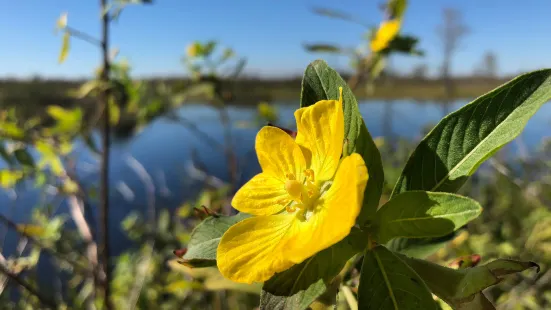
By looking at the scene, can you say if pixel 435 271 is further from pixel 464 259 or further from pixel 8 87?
pixel 8 87

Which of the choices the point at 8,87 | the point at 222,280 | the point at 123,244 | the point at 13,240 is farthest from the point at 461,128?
the point at 8,87

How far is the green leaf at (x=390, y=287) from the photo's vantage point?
35 centimetres

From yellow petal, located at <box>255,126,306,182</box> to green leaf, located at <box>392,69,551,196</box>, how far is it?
0.12 metres

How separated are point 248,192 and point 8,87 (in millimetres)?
6160

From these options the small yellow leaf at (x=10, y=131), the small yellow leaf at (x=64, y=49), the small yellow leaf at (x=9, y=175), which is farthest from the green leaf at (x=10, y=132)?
the small yellow leaf at (x=64, y=49)

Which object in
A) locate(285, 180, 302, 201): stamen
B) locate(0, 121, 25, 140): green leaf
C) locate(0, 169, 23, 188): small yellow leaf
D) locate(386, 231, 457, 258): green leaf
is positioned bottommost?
locate(0, 169, 23, 188): small yellow leaf

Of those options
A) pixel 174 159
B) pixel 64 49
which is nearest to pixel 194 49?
pixel 64 49

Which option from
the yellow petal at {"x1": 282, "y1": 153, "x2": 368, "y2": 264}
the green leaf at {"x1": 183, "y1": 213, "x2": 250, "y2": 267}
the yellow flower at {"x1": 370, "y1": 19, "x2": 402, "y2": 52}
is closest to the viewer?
the yellow petal at {"x1": 282, "y1": 153, "x2": 368, "y2": 264}

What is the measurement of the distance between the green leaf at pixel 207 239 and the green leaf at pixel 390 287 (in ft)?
0.53

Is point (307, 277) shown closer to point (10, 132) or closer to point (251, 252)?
point (251, 252)

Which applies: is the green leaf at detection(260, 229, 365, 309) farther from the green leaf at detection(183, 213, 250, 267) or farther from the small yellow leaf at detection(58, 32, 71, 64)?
the small yellow leaf at detection(58, 32, 71, 64)

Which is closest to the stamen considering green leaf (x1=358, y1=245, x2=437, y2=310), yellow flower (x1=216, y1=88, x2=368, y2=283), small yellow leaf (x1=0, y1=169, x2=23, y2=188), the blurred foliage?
yellow flower (x1=216, y1=88, x2=368, y2=283)

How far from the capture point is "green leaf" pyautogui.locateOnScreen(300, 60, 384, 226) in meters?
0.38

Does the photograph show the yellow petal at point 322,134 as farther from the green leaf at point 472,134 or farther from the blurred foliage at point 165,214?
the blurred foliage at point 165,214
